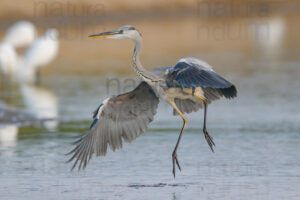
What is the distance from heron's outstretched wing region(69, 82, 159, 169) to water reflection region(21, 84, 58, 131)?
10.1ft

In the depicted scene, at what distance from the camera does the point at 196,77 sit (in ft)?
25.6

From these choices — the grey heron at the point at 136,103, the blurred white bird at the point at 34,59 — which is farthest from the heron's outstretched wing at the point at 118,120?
the blurred white bird at the point at 34,59

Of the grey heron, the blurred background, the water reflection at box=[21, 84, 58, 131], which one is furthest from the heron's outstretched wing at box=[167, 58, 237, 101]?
the water reflection at box=[21, 84, 58, 131]

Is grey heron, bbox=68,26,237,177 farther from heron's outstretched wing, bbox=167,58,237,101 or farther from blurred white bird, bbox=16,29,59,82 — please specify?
A: blurred white bird, bbox=16,29,59,82

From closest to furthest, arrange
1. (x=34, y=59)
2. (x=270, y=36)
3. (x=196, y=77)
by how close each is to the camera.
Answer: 1. (x=196, y=77)
2. (x=34, y=59)
3. (x=270, y=36)

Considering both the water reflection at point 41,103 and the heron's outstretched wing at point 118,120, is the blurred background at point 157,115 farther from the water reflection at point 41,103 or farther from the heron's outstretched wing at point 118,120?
the heron's outstretched wing at point 118,120

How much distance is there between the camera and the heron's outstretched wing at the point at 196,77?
7.68 meters

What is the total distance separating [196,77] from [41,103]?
682 centimetres

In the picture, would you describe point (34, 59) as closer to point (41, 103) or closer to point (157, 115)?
point (41, 103)

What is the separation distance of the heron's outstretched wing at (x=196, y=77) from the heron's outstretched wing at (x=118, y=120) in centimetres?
37

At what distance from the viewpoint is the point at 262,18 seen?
3119 centimetres

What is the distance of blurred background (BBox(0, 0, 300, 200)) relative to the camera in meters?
7.92

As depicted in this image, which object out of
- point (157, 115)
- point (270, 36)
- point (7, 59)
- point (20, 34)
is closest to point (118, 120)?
point (157, 115)

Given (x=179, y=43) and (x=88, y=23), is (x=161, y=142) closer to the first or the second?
(x=179, y=43)
